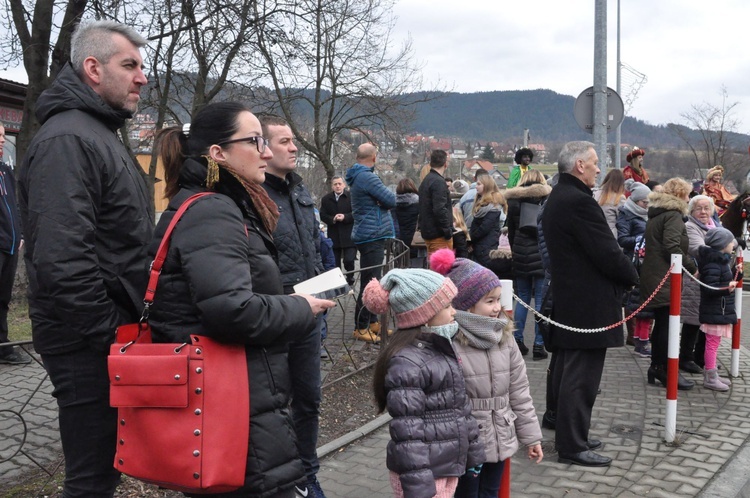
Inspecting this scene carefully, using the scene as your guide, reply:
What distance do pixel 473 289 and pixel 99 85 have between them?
6.27 ft

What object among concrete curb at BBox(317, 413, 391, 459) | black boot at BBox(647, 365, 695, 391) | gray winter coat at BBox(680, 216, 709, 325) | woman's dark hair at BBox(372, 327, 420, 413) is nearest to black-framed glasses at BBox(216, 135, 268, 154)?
woman's dark hair at BBox(372, 327, 420, 413)

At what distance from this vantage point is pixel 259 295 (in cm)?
232

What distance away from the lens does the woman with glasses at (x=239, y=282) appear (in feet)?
7.34

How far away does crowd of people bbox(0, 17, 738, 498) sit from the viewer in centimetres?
233

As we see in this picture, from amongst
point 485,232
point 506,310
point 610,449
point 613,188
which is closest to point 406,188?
point 485,232

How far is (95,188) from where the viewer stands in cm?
253

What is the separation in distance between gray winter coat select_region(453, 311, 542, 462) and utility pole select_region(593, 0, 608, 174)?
23.2ft

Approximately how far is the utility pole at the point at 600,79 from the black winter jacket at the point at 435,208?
2.77 meters

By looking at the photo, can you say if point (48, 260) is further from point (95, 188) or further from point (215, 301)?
point (215, 301)

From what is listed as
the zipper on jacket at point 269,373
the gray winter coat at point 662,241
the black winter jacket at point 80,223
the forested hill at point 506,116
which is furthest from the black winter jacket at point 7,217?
the forested hill at point 506,116

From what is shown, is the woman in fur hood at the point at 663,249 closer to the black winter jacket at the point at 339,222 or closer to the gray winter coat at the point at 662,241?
the gray winter coat at the point at 662,241

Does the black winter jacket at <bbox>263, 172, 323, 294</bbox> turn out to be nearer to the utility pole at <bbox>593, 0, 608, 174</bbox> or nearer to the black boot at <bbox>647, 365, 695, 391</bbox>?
the black boot at <bbox>647, 365, 695, 391</bbox>

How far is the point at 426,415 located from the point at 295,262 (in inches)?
50.5

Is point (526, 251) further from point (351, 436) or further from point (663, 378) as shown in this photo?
point (351, 436)
